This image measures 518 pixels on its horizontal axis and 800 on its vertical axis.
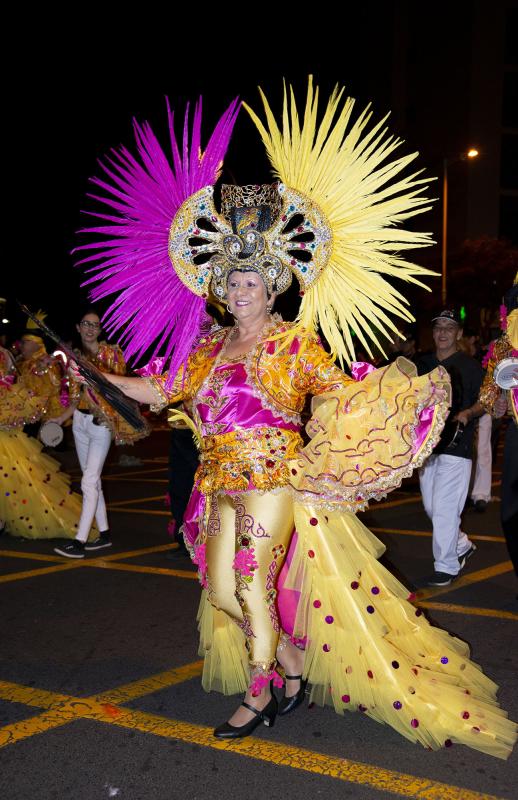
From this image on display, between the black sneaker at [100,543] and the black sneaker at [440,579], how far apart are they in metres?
3.10

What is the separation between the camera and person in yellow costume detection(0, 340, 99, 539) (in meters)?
8.59

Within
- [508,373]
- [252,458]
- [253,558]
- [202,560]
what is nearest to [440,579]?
[508,373]

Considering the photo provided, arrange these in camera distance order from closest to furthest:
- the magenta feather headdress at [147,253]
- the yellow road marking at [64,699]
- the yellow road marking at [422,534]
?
the yellow road marking at [64,699], the magenta feather headdress at [147,253], the yellow road marking at [422,534]

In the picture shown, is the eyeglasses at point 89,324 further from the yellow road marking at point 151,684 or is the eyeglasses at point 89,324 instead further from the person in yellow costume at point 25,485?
the yellow road marking at point 151,684

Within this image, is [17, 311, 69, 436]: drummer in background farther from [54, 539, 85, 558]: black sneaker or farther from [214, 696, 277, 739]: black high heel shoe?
[214, 696, 277, 739]: black high heel shoe

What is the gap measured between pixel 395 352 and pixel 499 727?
711 centimetres

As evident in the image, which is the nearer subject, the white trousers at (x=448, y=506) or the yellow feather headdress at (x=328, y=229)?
the yellow feather headdress at (x=328, y=229)

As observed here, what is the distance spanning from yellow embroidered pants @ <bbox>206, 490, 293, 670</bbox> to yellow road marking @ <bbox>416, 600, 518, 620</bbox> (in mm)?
2080

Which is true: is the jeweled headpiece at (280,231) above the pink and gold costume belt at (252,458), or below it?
above

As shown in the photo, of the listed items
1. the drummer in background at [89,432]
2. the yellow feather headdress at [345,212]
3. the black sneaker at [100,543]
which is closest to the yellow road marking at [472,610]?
the yellow feather headdress at [345,212]

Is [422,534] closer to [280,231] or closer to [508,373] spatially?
[508,373]

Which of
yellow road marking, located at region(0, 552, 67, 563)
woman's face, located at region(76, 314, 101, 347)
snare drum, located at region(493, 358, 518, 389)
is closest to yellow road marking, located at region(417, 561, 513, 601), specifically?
snare drum, located at region(493, 358, 518, 389)

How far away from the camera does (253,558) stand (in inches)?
157

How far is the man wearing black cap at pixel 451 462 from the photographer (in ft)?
22.4
